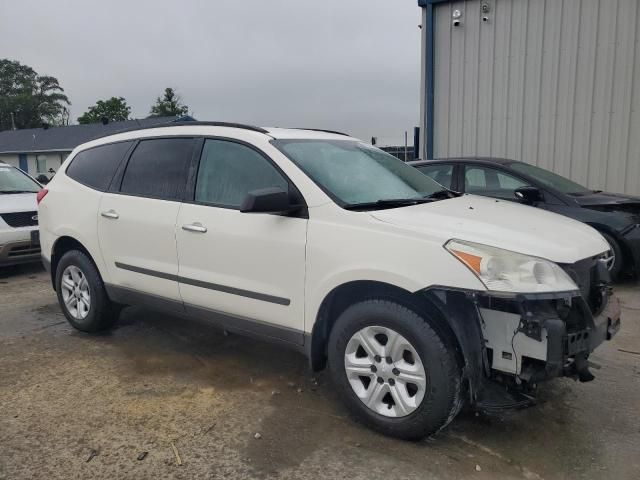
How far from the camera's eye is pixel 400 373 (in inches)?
118

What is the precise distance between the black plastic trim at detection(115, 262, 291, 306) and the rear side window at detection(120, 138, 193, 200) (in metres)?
0.56

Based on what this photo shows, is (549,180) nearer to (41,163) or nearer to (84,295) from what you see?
(84,295)

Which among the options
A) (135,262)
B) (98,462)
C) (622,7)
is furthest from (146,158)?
(622,7)

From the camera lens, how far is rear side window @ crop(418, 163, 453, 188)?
6.99 meters

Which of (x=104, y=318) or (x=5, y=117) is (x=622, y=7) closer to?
(x=104, y=318)

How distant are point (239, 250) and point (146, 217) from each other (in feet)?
3.24

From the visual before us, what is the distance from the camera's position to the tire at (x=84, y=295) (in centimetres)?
472

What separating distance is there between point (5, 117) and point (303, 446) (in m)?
83.5

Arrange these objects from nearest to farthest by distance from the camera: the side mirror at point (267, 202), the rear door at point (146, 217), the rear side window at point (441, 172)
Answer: the side mirror at point (267, 202) → the rear door at point (146, 217) → the rear side window at point (441, 172)

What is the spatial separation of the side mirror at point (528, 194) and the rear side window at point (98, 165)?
3912 mm

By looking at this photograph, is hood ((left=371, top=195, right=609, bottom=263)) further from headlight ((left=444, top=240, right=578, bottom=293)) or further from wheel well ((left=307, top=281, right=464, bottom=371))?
wheel well ((left=307, top=281, right=464, bottom=371))

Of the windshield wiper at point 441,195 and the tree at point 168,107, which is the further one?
the tree at point 168,107

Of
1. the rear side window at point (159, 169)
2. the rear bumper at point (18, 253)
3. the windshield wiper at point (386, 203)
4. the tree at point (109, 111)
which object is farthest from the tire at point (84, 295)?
the tree at point (109, 111)

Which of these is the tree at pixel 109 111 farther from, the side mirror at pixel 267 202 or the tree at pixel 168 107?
the side mirror at pixel 267 202
